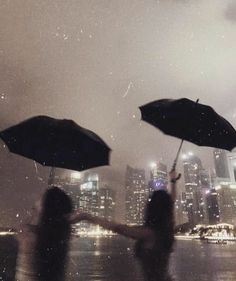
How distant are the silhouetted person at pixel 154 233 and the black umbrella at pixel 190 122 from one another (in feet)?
4.97

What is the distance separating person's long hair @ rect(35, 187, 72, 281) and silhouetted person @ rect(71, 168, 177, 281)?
238mm

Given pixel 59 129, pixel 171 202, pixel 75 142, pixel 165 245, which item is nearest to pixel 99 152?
pixel 75 142

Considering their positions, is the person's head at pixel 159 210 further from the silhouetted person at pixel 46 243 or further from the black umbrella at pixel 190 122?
the black umbrella at pixel 190 122

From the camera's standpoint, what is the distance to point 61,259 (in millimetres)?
4035

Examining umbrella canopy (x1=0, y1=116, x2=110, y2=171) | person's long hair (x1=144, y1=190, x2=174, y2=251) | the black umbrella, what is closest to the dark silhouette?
person's long hair (x1=144, y1=190, x2=174, y2=251)

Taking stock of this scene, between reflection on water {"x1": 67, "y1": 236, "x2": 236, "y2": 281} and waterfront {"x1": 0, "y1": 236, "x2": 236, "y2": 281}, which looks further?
reflection on water {"x1": 67, "y1": 236, "x2": 236, "y2": 281}

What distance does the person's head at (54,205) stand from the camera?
4203mm

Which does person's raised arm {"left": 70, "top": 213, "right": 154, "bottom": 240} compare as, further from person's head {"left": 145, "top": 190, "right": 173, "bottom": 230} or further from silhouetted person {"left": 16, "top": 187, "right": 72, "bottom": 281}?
silhouetted person {"left": 16, "top": 187, "right": 72, "bottom": 281}

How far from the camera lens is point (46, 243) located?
13.2 ft

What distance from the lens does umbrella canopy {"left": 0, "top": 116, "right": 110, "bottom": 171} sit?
17.6ft

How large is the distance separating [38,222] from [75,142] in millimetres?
1758

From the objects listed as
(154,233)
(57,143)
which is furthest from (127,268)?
(154,233)

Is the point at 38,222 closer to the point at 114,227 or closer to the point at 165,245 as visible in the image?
the point at 114,227

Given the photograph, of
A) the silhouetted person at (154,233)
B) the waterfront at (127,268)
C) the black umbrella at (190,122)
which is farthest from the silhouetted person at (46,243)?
the black umbrella at (190,122)
